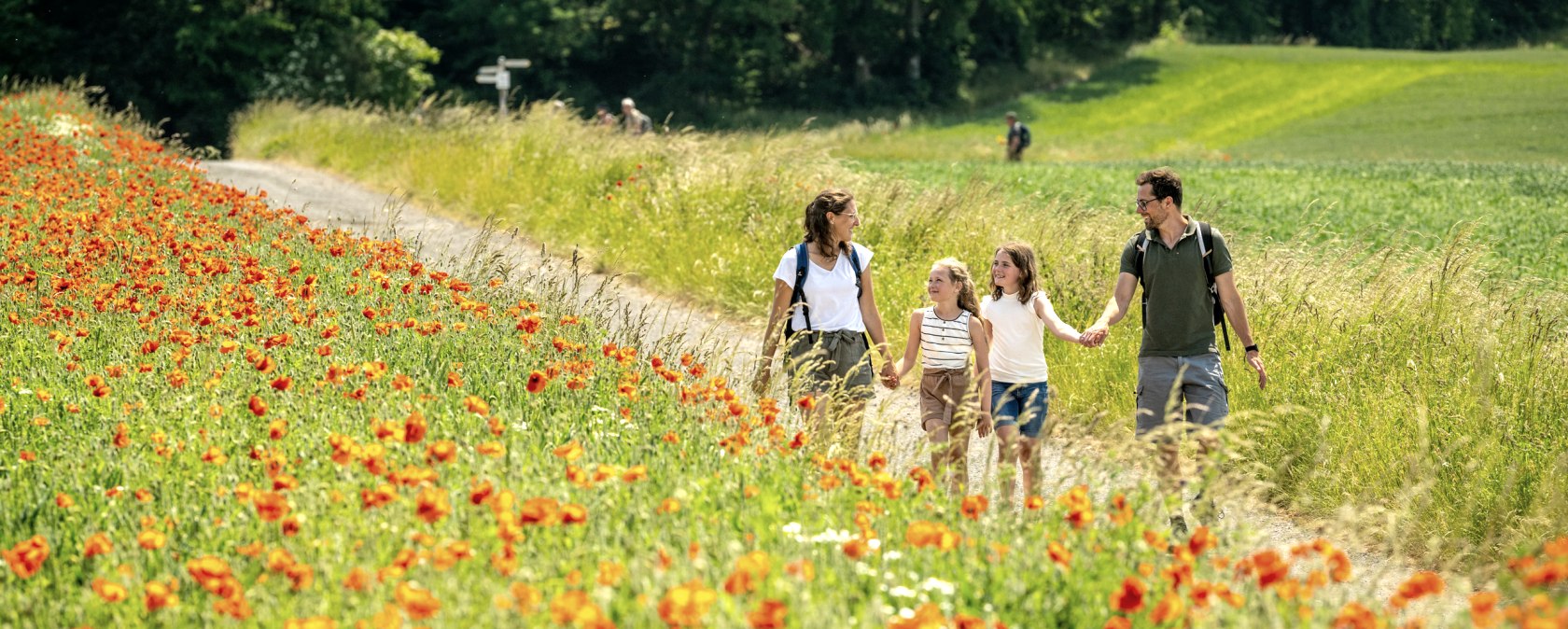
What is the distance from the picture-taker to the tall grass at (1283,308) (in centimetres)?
640

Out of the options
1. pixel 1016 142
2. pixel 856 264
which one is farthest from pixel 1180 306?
pixel 1016 142

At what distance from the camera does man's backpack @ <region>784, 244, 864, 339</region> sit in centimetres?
646

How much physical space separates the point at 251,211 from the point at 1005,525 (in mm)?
7232

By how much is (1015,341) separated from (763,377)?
1114mm

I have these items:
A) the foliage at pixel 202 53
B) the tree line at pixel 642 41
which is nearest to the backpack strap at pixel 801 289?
the tree line at pixel 642 41

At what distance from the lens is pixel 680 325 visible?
10820 millimetres

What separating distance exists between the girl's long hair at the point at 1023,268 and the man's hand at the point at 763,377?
1.05 metres

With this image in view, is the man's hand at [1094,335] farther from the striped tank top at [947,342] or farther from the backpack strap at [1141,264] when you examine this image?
the striped tank top at [947,342]

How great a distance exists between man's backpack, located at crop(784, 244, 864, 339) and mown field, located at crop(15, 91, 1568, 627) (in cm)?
59

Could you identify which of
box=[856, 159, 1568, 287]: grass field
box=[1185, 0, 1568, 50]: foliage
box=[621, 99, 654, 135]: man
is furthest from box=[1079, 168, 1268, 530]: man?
box=[1185, 0, 1568, 50]: foliage

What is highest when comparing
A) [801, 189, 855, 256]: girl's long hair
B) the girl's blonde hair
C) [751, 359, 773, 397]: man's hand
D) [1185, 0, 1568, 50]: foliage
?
[1185, 0, 1568, 50]: foliage

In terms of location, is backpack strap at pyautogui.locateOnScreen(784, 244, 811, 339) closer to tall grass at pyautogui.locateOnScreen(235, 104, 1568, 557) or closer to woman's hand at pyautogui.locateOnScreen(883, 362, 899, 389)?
woman's hand at pyautogui.locateOnScreen(883, 362, 899, 389)

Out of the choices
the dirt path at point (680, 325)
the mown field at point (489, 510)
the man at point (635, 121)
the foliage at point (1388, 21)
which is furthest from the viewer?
the foliage at point (1388, 21)

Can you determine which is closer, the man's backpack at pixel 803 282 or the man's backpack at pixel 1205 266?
the man's backpack at pixel 1205 266
